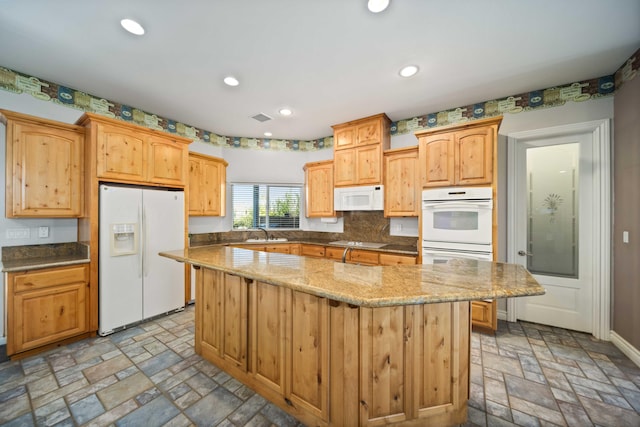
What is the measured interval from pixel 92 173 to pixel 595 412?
4.86 meters

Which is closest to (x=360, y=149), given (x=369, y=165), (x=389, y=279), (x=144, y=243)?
(x=369, y=165)

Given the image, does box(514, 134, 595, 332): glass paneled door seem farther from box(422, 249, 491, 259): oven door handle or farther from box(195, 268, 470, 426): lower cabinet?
box(195, 268, 470, 426): lower cabinet

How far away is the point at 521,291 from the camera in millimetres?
1184

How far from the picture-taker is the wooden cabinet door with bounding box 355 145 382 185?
375 cm

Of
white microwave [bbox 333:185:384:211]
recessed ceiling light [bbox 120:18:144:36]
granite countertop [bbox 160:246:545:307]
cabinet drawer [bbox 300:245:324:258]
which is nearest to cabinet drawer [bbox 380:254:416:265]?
white microwave [bbox 333:185:384:211]

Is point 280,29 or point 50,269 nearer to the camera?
point 280,29

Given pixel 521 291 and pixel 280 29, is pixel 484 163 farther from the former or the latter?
pixel 280 29

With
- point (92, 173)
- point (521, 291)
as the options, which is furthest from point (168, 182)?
point (521, 291)

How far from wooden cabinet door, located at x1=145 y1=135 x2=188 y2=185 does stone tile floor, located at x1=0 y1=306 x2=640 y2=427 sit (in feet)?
6.39

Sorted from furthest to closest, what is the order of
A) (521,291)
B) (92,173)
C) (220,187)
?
(220,187), (92,173), (521,291)

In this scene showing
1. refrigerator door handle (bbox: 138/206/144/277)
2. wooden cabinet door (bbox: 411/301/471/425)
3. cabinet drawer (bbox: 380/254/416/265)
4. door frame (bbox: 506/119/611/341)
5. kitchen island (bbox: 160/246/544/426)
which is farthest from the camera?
cabinet drawer (bbox: 380/254/416/265)

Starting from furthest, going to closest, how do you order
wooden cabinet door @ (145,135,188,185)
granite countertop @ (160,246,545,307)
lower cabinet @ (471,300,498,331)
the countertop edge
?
wooden cabinet door @ (145,135,188,185)
lower cabinet @ (471,300,498,331)
the countertop edge
granite countertop @ (160,246,545,307)

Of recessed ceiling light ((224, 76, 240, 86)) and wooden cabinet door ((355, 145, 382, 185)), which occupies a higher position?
recessed ceiling light ((224, 76, 240, 86))

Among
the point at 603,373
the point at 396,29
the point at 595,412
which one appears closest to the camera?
the point at 595,412
